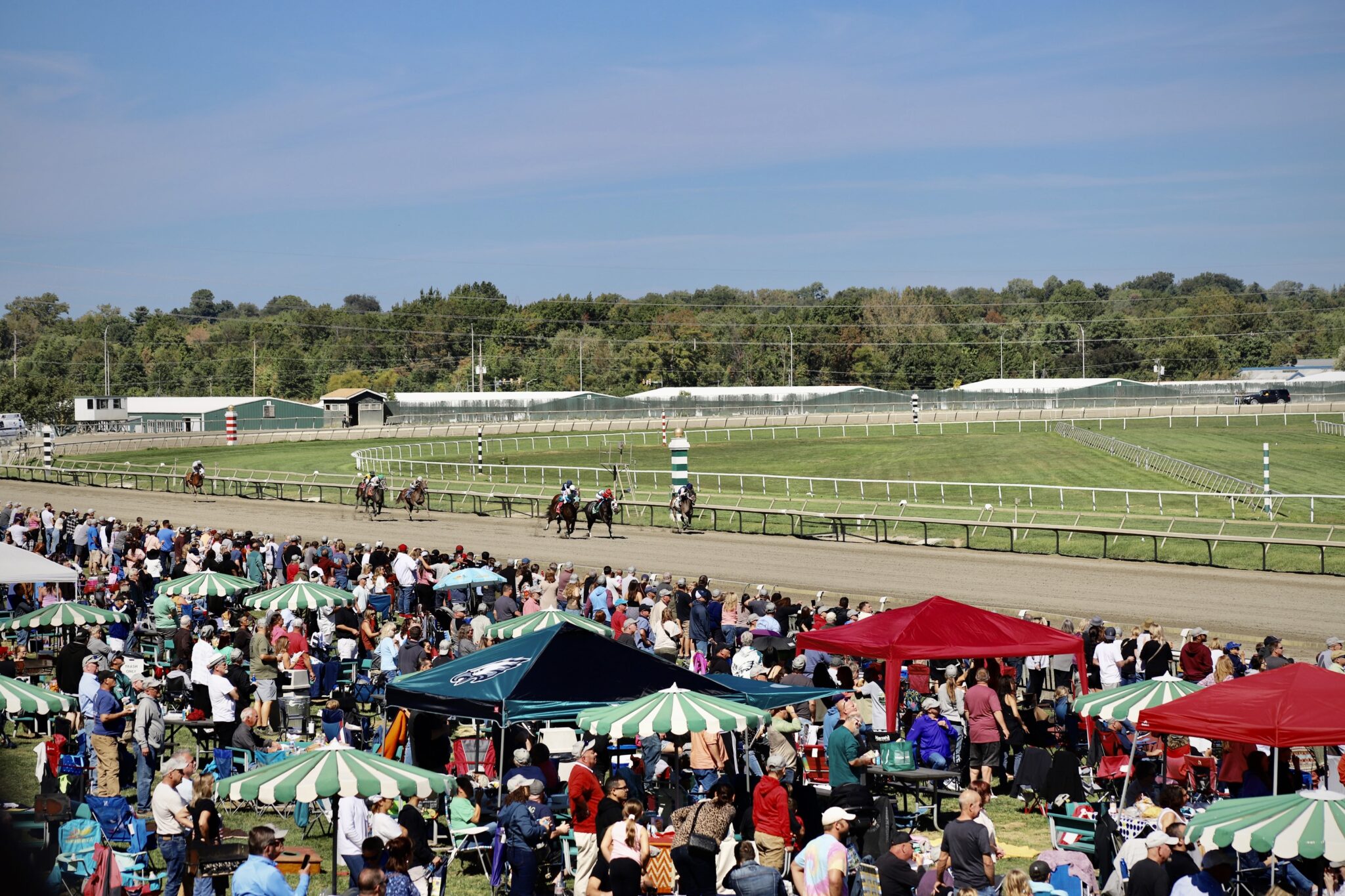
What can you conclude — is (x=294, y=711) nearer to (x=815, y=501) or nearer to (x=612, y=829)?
(x=612, y=829)

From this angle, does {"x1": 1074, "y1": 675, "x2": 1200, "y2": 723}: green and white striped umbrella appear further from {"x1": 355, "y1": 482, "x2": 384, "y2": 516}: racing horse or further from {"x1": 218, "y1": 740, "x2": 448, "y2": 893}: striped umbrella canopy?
{"x1": 355, "y1": 482, "x2": 384, "y2": 516}: racing horse

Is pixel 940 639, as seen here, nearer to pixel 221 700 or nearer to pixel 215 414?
pixel 221 700

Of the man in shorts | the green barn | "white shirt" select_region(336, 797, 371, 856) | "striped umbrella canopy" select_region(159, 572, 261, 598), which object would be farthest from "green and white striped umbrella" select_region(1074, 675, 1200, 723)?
the green barn

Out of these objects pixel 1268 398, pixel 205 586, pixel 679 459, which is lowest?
pixel 205 586

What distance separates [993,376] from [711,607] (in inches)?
4166

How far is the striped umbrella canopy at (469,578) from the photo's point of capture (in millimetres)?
18953

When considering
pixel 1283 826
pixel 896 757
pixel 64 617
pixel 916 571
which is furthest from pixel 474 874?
pixel 916 571

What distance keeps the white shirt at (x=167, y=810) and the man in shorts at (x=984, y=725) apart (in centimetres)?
668

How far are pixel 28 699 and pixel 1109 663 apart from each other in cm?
1085

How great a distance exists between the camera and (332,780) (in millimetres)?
8617

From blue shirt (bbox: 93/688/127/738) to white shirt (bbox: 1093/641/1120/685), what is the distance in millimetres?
10091

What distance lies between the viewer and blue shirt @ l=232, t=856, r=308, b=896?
7586 millimetres

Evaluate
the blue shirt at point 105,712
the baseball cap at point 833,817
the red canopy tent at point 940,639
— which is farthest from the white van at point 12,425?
the baseball cap at point 833,817

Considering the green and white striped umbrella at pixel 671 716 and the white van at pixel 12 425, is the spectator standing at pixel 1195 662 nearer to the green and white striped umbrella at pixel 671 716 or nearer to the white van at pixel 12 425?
the green and white striped umbrella at pixel 671 716
